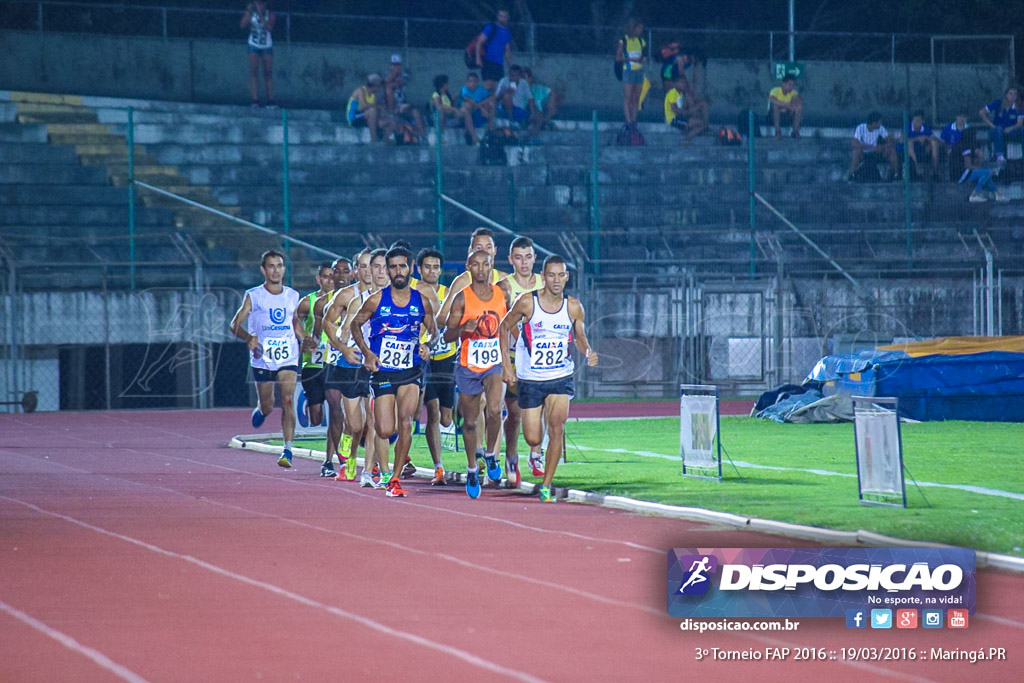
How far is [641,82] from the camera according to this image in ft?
114

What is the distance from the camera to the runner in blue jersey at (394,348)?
1341cm

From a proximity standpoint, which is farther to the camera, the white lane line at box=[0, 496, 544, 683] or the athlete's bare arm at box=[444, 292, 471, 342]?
the athlete's bare arm at box=[444, 292, 471, 342]

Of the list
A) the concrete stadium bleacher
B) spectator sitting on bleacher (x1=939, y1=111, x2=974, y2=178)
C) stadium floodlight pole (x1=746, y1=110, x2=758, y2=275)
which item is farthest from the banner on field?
spectator sitting on bleacher (x1=939, y1=111, x2=974, y2=178)

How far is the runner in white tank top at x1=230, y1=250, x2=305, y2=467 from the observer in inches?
669

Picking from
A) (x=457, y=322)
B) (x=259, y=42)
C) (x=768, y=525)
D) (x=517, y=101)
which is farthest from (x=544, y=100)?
(x=768, y=525)

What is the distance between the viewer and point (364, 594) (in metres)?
8.47

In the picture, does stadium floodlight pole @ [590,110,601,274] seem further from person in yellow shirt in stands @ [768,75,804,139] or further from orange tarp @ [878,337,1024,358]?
orange tarp @ [878,337,1024,358]

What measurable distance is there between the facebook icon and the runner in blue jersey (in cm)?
676

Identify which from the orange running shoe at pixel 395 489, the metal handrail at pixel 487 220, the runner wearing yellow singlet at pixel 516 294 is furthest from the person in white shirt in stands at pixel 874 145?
the orange running shoe at pixel 395 489

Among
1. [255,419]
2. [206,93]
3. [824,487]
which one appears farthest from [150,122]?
[824,487]

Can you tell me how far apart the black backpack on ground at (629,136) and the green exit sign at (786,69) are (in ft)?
18.3

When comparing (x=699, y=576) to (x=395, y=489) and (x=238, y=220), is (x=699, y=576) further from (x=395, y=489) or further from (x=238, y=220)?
(x=238, y=220)

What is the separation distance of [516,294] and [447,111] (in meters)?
19.2

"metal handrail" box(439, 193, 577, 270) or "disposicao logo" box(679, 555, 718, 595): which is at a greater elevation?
"metal handrail" box(439, 193, 577, 270)
